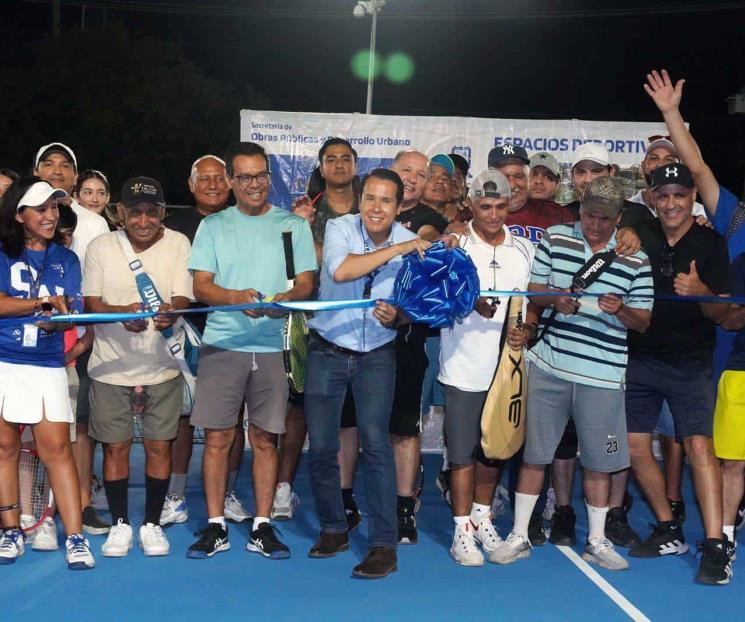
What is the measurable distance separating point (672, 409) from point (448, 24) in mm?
62356

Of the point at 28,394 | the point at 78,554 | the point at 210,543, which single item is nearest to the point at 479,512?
the point at 210,543

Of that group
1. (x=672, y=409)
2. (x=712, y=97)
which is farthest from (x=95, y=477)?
(x=712, y=97)

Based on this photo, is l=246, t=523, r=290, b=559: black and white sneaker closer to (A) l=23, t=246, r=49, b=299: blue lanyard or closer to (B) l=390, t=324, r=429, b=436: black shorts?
(B) l=390, t=324, r=429, b=436: black shorts

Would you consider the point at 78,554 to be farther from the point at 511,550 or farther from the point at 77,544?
the point at 511,550

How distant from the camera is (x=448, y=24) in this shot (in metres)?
66.2

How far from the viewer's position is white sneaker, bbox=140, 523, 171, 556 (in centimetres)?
630

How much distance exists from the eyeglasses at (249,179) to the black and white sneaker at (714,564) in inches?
126

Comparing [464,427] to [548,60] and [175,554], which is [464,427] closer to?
[175,554]

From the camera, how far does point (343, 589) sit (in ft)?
19.0

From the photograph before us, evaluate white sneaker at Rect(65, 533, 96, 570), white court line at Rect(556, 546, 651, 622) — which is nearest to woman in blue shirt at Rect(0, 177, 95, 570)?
white sneaker at Rect(65, 533, 96, 570)

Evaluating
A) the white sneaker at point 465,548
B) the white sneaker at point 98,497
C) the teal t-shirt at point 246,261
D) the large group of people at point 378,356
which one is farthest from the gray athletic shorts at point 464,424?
the white sneaker at point 98,497

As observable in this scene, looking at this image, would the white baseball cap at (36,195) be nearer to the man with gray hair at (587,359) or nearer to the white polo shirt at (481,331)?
the white polo shirt at (481,331)

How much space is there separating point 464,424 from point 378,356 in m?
0.67

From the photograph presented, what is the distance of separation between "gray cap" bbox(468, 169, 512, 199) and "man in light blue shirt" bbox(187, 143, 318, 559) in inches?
39.2
